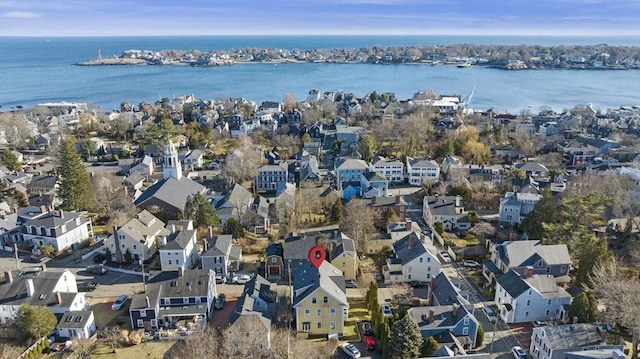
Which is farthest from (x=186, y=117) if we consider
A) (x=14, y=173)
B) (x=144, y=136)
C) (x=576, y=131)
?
(x=576, y=131)

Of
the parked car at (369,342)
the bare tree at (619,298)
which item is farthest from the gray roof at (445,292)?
the bare tree at (619,298)

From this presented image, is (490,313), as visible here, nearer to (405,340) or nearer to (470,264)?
(470,264)

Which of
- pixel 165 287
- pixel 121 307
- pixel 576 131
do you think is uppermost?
pixel 576 131

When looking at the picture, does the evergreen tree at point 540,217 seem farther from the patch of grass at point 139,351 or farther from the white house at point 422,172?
the patch of grass at point 139,351

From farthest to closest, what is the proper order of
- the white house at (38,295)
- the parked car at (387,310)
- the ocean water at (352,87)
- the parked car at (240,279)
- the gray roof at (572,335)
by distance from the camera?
the ocean water at (352,87) < the parked car at (240,279) < the parked car at (387,310) < the white house at (38,295) < the gray roof at (572,335)

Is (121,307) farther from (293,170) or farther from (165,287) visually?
(293,170)
